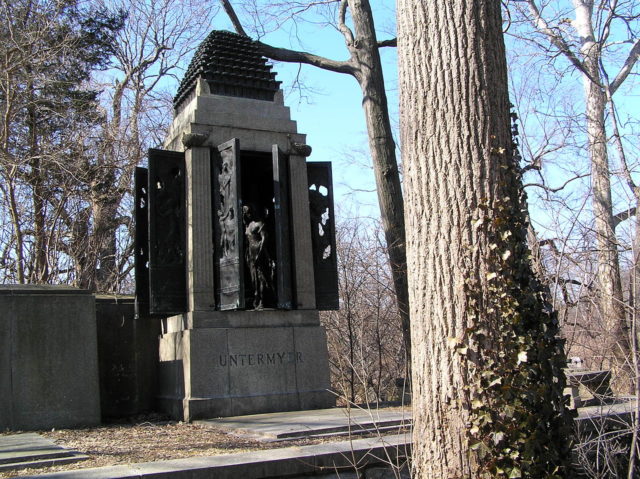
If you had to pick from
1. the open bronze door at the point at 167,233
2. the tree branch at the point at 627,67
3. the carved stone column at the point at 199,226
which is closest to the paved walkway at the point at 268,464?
the carved stone column at the point at 199,226

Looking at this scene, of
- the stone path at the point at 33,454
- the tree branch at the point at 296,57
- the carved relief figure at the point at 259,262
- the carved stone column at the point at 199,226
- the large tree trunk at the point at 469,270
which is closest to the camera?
the large tree trunk at the point at 469,270

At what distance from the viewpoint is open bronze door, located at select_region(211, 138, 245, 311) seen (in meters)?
8.97

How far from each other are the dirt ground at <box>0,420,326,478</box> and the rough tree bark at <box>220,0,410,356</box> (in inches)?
221

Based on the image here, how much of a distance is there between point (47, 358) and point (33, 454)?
2876 mm

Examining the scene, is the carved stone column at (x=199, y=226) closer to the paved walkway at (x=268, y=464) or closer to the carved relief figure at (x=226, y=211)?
the carved relief figure at (x=226, y=211)

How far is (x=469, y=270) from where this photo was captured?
4.69 meters

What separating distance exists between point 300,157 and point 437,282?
559cm

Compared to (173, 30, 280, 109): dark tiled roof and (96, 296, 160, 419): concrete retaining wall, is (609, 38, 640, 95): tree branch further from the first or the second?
(96, 296, 160, 419): concrete retaining wall

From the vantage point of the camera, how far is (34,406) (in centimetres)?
808

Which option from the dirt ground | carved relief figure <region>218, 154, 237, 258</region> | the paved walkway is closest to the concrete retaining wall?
the dirt ground

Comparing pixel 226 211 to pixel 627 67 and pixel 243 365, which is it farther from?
pixel 627 67

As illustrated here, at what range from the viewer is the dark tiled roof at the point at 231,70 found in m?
10.1

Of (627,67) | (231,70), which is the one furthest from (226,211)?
(627,67)

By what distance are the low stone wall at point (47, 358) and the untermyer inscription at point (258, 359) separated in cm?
153
